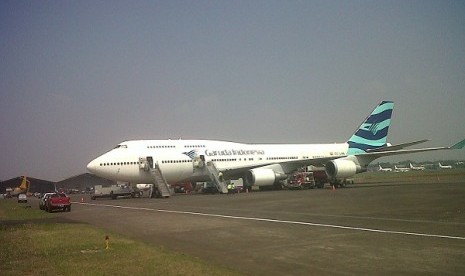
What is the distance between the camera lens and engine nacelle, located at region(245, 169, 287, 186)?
41656mm

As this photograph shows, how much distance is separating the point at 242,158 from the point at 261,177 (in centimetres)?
421

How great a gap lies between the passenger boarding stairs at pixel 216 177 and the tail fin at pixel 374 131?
17918mm

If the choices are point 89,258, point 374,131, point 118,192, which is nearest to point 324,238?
point 89,258

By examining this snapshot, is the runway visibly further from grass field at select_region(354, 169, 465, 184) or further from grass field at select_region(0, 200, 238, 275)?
grass field at select_region(354, 169, 465, 184)

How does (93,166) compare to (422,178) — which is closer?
(93,166)

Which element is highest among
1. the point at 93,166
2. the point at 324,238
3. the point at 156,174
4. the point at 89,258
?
the point at 93,166

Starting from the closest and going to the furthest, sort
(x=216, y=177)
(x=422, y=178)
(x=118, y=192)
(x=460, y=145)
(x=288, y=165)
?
(x=460, y=145) < (x=216, y=177) < (x=288, y=165) < (x=118, y=192) < (x=422, y=178)

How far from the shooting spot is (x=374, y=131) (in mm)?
→ 50281

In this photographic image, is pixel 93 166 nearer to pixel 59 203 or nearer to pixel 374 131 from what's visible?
pixel 59 203

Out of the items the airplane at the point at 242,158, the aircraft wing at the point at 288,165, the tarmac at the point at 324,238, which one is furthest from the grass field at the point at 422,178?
the tarmac at the point at 324,238

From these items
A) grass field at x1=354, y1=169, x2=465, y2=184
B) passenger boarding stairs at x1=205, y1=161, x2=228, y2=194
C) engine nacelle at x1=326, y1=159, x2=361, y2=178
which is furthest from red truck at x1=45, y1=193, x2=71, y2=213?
grass field at x1=354, y1=169, x2=465, y2=184

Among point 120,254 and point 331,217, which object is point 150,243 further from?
point 331,217

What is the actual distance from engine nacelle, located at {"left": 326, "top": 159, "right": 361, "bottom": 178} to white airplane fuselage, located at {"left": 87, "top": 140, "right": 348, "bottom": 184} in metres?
2.93

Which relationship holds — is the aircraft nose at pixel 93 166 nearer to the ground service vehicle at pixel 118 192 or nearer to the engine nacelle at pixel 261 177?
the ground service vehicle at pixel 118 192
